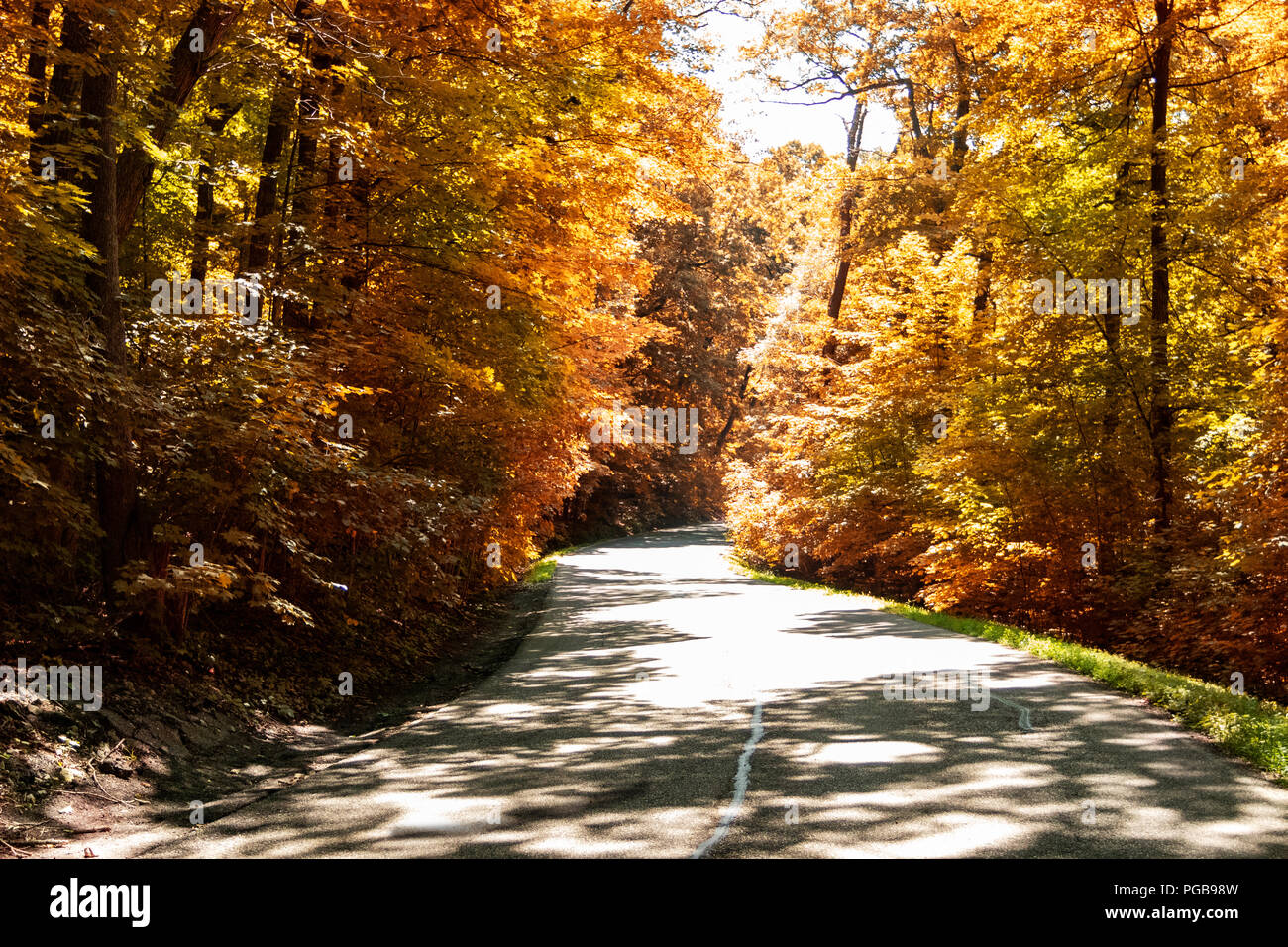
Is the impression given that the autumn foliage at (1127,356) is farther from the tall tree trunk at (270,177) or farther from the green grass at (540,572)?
the tall tree trunk at (270,177)

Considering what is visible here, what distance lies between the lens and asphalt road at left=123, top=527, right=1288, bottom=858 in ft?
20.2

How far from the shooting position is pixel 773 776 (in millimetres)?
7797

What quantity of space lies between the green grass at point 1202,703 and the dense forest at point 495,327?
2.47m

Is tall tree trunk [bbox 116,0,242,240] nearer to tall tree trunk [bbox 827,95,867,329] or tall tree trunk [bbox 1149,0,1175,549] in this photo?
tall tree trunk [bbox 1149,0,1175,549]

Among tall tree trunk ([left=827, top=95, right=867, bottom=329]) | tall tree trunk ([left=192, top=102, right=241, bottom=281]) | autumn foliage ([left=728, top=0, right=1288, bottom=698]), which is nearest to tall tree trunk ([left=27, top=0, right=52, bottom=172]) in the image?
tall tree trunk ([left=192, top=102, right=241, bottom=281])

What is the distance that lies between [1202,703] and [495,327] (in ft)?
34.6

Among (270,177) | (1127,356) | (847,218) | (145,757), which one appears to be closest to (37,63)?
(270,177)

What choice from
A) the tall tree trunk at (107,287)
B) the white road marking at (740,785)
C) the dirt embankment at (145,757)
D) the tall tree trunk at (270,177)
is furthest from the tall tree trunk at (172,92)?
the white road marking at (740,785)

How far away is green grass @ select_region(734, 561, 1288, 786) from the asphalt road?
0.25 meters

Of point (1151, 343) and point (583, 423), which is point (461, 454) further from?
point (1151, 343)

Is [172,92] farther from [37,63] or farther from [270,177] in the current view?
[270,177]

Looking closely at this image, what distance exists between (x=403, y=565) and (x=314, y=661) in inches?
136

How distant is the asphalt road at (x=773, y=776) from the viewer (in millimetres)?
6156

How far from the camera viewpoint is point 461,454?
16781 mm
